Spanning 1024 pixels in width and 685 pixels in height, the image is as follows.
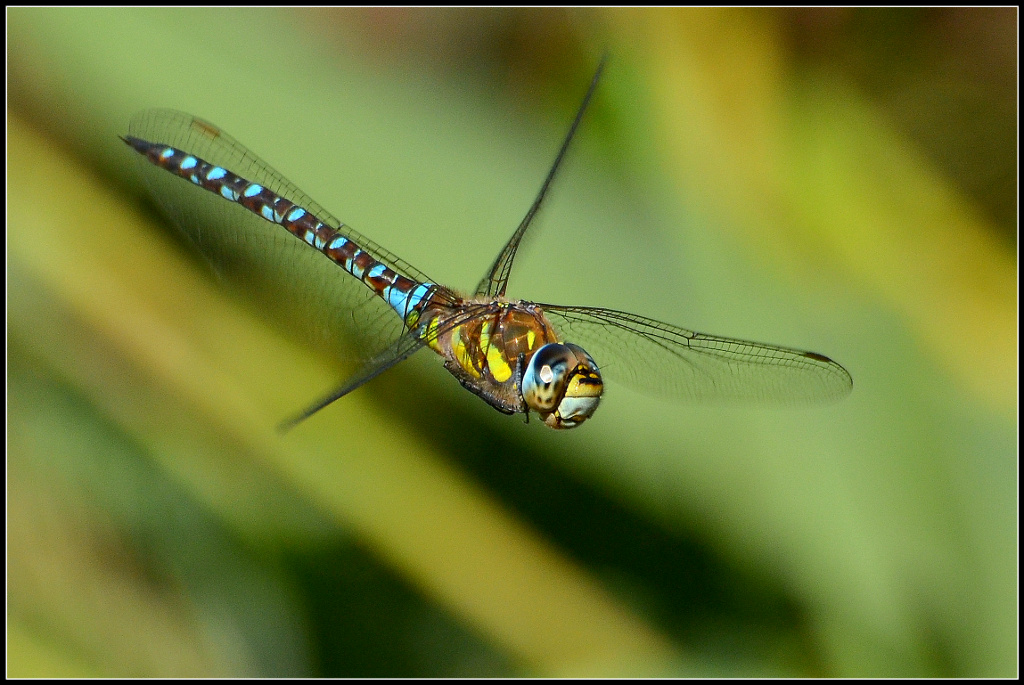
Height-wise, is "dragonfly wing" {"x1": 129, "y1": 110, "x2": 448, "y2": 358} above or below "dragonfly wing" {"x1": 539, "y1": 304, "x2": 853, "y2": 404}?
below

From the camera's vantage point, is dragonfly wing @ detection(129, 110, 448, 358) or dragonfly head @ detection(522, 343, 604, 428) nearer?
dragonfly head @ detection(522, 343, 604, 428)

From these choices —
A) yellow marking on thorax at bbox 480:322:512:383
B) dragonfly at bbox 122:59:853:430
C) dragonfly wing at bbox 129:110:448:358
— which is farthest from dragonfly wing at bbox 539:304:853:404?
dragonfly wing at bbox 129:110:448:358

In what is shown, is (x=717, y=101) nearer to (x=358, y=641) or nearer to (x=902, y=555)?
(x=902, y=555)

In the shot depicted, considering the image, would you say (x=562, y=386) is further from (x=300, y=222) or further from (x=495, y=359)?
(x=300, y=222)

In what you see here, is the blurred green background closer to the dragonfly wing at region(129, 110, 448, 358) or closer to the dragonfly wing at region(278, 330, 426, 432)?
the dragonfly wing at region(129, 110, 448, 358)

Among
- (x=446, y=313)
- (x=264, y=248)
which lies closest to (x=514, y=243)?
(x=446, y=313)

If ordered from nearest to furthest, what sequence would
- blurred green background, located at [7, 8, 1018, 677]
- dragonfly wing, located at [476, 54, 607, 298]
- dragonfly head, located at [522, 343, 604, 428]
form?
dragonfly head, located at [522, 343, 604, 428] < dragonfly wing, located at [476, 54, 607, 298] < blurred green background, located at [7, 8, 1018, 677]

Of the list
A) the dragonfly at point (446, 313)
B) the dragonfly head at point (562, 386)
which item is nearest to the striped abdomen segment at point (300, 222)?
the dragonfly at point (446, 313)
